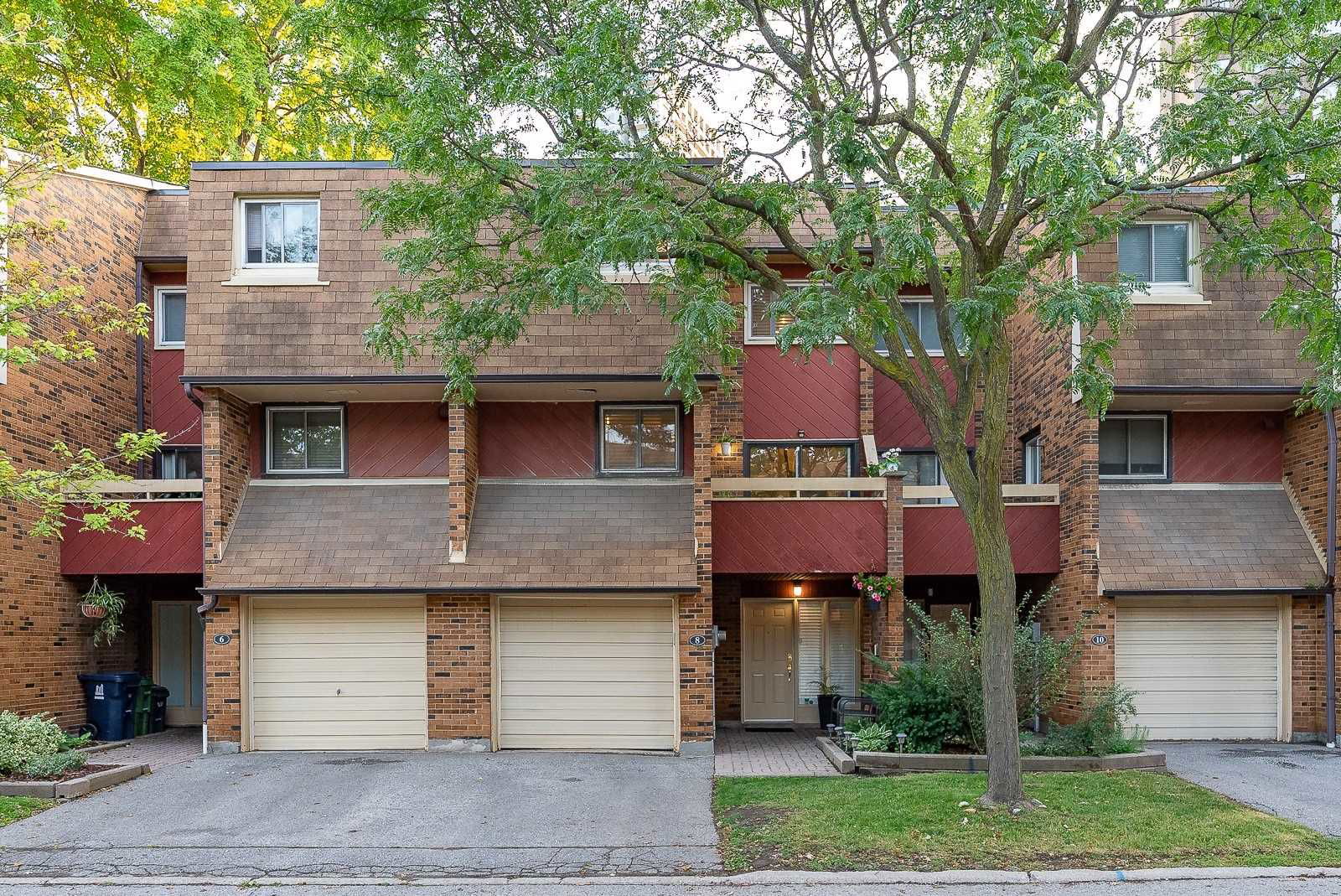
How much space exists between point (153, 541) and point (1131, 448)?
13.9 metres

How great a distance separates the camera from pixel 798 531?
13.6 meters

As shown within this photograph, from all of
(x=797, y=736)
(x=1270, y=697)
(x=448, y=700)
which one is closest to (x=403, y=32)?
(x=448, y=700)

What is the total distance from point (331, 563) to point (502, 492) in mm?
2393

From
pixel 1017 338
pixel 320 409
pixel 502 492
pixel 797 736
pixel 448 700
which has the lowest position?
pixel 797 736

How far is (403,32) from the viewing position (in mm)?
10141

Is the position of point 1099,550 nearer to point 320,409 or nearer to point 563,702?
point 563,702

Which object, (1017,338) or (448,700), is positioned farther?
(1017,338)

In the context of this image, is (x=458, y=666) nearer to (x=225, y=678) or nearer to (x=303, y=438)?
(x=225, y=678)

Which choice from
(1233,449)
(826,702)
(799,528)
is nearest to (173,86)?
(799,528)

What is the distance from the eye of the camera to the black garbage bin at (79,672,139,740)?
13852 millimetres

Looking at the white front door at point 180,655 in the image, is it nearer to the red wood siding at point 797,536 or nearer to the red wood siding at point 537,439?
the red wood siding at point 537,439

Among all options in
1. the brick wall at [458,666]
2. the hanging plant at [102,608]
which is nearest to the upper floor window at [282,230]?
the brick wall at [458,666]

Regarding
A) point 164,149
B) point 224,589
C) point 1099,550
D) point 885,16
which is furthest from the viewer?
point 164,149

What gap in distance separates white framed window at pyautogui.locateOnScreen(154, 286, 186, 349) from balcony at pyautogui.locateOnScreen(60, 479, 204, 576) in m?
3.09
